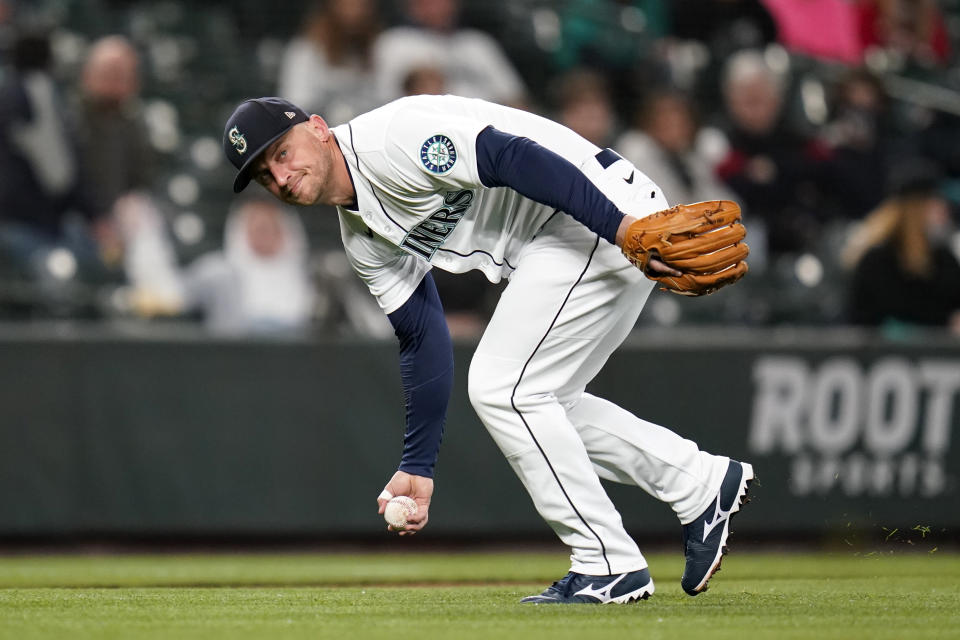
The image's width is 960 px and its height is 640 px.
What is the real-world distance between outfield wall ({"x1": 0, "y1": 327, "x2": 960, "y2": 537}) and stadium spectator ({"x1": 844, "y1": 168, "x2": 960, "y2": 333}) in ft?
1.31

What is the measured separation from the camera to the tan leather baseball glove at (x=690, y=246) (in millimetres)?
3814

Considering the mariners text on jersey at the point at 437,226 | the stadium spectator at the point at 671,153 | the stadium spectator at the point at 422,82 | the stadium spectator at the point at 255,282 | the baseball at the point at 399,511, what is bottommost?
the stadium spectator at the point at 255,282

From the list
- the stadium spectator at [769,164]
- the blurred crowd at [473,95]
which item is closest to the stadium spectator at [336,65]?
the blurred crowd at [473,95]

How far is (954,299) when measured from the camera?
316 inches

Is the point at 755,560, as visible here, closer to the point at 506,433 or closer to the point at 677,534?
the point at 677,534

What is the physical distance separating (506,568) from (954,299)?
3.36 metres

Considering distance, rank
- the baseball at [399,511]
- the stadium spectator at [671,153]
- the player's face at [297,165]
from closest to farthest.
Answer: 1. the player's face at [297,165]
2. the baseball at [399,511]
3. the stadium spectator at [671,153]

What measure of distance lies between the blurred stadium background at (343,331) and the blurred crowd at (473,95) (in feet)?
0.07

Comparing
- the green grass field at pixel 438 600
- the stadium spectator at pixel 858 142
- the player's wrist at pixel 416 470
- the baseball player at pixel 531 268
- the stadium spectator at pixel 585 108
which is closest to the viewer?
the green grass field at pixel 438 600

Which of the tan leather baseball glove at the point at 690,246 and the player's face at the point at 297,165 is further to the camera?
the player's face at the point at 297,165

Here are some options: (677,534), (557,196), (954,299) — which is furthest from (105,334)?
(954,299)

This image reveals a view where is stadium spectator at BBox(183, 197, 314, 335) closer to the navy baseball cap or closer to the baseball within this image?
the baseball

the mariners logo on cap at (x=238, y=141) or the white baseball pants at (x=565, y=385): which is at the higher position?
the mariners logo on cap at (x=238, y=141)

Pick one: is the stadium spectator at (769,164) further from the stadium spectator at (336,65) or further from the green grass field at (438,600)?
the green grass field at (438,600)
